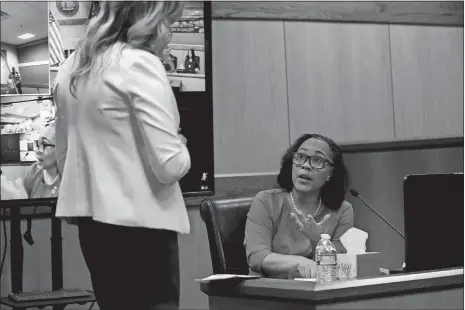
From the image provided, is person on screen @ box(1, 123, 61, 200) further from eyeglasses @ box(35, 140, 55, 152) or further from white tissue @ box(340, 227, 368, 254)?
white tissue @ box(340, 227, 368, 254)

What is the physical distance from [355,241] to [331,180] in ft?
1.53

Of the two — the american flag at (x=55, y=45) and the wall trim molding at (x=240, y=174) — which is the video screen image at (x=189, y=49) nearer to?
the american flag at (x=55, y=45)

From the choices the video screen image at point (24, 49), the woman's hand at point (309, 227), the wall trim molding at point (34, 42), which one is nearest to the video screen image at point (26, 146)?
the video screen image at point (24, 49)

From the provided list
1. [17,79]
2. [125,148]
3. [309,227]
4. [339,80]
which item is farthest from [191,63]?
[125,148]

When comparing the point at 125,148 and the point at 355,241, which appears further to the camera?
the point at 355,241

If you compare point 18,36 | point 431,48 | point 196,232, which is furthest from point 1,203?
point 431,48

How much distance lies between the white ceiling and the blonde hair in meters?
1.90

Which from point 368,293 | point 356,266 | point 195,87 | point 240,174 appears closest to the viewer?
point 368,293

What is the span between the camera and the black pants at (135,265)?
154 centimetres

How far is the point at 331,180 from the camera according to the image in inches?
117

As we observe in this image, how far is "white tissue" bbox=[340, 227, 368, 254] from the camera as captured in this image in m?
2.53

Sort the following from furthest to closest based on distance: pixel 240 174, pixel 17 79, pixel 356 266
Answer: pixel 240 174 → pixel 17 79 → pixel 356 266

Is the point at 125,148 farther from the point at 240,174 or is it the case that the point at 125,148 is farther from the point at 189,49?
the point at 240,174

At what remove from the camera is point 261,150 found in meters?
4.40
